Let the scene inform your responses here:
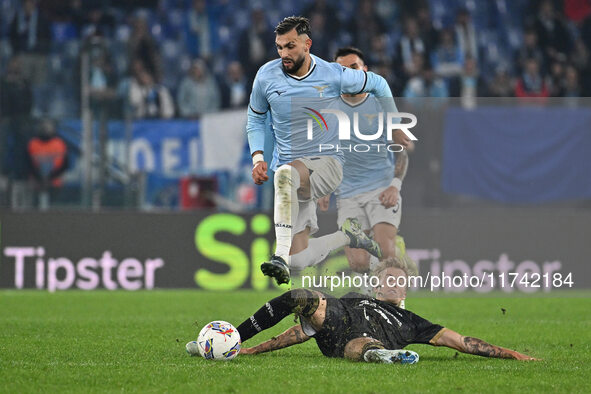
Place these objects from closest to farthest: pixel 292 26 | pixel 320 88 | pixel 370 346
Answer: pixel 370 346 → pixel 292 26 → pixel 320 88

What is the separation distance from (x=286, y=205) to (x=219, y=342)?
3.67ft

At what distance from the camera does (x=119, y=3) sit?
19641mm

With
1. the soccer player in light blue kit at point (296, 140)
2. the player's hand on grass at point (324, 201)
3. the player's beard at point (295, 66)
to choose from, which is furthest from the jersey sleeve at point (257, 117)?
the player's hand on grass at point (324, 201)

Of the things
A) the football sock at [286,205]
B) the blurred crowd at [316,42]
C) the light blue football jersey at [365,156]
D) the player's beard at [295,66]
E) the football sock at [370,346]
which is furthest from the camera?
the blurred crowd at [316,42]

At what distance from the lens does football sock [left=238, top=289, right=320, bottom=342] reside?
6966 millimetres

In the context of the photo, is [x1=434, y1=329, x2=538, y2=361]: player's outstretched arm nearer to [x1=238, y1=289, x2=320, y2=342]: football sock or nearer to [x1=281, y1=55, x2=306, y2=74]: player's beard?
[x1=238, y1=289, x2=320, y2=342]: football sock

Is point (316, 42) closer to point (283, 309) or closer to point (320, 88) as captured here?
point (320, 88)

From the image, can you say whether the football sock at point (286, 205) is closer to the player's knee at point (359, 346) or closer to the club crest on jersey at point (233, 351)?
the club crest on jersey at point (233, 351)

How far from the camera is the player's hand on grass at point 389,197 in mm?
7934

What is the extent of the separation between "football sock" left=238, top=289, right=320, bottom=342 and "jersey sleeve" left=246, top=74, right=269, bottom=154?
1.37m

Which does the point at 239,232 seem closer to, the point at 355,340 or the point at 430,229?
the point at 430,229

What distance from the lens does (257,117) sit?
26.6ft

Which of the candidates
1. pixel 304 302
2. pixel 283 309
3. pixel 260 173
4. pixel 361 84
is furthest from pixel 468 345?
pixel 361 84

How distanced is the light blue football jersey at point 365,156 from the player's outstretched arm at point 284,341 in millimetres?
1069
